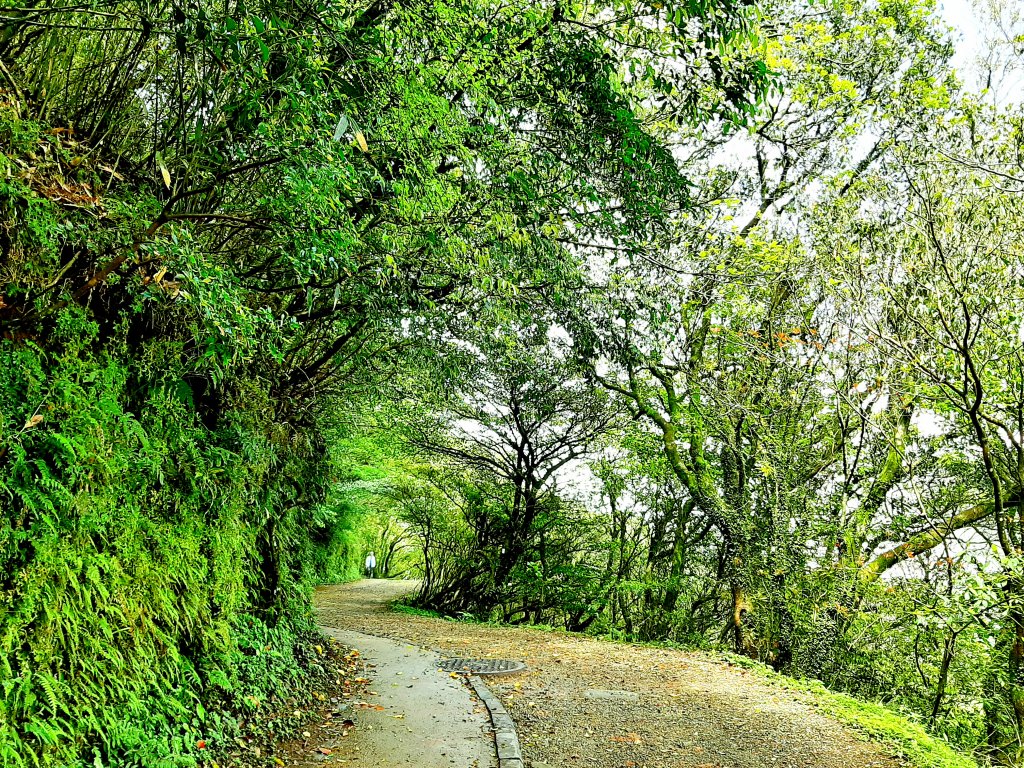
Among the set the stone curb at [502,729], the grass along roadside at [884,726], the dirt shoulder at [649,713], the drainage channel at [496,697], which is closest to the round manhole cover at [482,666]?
the drainage channel at [496,697]

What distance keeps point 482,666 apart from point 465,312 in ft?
15.7

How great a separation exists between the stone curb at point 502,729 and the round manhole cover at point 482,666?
744mm

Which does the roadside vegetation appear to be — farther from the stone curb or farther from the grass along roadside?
the stone curb

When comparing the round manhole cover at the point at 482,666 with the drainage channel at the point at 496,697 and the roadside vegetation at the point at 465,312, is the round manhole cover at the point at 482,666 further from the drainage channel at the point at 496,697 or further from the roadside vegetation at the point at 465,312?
the roadside vegetation at the point at 465,312

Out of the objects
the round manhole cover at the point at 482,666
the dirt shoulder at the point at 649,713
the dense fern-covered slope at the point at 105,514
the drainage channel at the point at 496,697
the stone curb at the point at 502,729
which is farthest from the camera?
the round manhole cover at the point at 482,666

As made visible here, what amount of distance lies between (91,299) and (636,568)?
12.8 m

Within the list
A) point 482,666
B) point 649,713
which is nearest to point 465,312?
point 482,666

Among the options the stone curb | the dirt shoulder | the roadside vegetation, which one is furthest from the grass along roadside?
the stone curb

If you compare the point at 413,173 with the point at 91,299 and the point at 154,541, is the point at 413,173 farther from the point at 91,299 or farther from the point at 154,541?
the point at 154,541

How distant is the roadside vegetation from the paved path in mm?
877

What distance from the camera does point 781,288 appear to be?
34.0 ft

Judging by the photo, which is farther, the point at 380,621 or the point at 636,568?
the point at 636,568

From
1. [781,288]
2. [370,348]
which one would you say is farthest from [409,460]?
[781,288]

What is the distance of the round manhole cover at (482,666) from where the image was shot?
8055 mm
